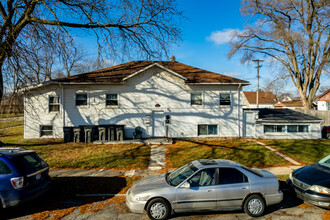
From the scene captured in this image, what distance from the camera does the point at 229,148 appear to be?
504 inches

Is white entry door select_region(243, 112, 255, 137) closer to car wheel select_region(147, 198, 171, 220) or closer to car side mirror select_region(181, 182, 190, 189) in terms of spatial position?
car side mirror select_region(181, 182, 190, 189)

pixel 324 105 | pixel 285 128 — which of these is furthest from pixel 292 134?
pixel 324 105

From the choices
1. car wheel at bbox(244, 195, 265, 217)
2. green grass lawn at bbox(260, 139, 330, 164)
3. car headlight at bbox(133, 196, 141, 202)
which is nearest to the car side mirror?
car headlight at bbox(133, 196, 141, 202)

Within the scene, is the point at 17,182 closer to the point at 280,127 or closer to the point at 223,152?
the point at 223,152

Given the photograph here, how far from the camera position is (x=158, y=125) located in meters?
15.5

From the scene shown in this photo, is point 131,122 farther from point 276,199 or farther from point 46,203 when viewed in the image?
point 276,199

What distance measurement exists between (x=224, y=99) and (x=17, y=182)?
14151 mm

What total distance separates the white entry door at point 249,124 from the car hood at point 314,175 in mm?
9291

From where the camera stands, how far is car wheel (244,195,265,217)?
5.14m

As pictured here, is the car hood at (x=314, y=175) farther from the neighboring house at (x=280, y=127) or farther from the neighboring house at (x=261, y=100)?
the neighboring house at (x=261, y=100)

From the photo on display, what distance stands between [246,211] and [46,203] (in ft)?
18.9

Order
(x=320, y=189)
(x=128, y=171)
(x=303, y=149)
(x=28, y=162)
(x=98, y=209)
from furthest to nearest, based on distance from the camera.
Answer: (x=303, y=149) → (x=128, y=171) → (x=28, y=162) → (x=98, y=209) → (x=320, y=189)

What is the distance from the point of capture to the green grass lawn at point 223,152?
1036 cm

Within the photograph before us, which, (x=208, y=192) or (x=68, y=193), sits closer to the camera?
(x=208, y=192)
